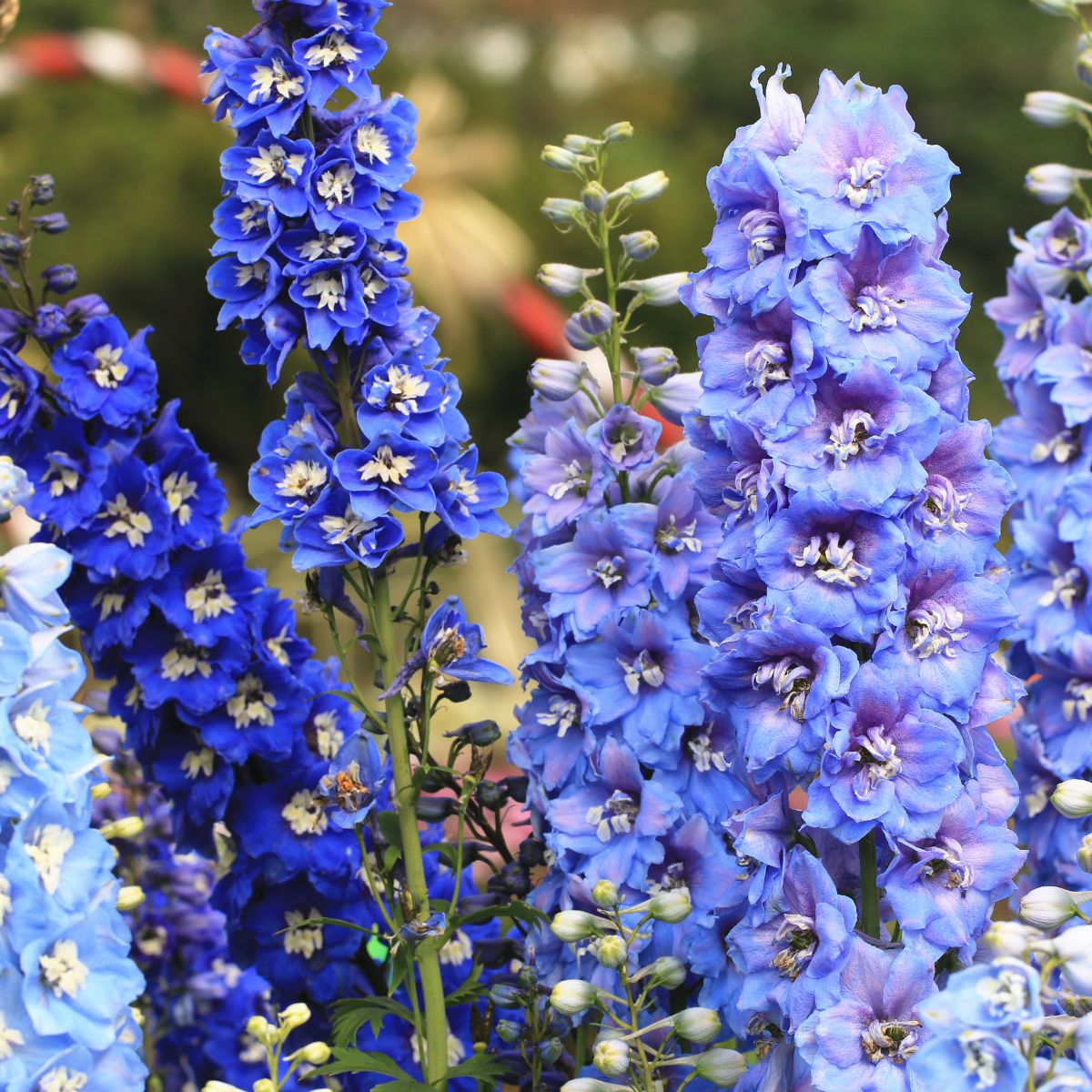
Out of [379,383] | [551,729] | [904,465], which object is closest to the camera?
[904,465]

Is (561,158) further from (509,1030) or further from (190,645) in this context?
(509,1030)

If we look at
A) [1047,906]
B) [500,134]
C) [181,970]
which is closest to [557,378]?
[1047,906]

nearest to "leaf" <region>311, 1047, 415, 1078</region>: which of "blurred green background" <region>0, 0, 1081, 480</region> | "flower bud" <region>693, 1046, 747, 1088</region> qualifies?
"flower bud" <region>693, 1046, 747, 1088</region>

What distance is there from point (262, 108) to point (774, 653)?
23.3 inches

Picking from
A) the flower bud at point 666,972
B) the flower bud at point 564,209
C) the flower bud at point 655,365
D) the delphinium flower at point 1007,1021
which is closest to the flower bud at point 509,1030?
the flower bud at point 666,972

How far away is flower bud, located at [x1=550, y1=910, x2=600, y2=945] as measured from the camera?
1153mm

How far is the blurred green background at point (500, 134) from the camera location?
178 inches

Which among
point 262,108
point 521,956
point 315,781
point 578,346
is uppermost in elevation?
point 262,108

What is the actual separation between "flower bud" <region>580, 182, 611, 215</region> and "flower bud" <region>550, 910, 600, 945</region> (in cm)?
58

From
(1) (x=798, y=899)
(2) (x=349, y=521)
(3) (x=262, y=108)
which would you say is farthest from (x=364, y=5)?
(1) (x=798, y=899)

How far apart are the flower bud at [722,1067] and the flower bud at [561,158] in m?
0.72

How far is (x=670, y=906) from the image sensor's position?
3.80 ft

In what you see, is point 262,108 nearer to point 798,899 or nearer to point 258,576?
point 258,576

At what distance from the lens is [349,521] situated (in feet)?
4.19
